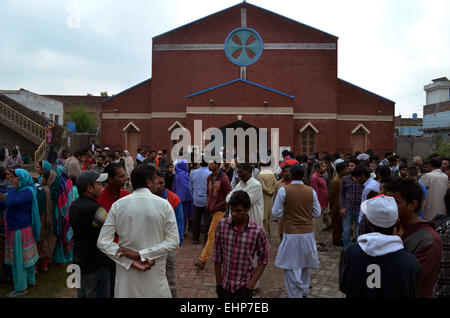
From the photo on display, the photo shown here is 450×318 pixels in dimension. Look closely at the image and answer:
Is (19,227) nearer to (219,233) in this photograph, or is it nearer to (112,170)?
(112,170)

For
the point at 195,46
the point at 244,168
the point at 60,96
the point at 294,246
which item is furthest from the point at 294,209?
the point at 60,96

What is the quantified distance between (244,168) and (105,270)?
2570 millimetres

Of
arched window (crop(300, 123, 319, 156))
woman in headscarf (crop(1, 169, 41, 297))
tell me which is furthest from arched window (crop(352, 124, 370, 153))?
woman in headscarf (crop(1, 169, 41, 297))

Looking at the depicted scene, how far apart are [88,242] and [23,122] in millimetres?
20248

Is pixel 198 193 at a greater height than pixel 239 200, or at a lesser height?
lesser

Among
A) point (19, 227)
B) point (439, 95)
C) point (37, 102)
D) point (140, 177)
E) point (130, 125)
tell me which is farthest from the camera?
point (439, 95)

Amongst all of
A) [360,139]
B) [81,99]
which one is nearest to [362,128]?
[360,139]

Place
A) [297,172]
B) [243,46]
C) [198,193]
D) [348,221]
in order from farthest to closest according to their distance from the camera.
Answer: [243,46] < [198,193] < [348,221] < [297,172]

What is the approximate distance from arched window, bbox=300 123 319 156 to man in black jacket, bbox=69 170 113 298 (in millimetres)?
18811

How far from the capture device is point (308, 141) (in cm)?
2100

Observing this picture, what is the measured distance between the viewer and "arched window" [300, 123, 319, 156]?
823 inches

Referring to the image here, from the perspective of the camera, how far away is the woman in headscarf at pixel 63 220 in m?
5.71

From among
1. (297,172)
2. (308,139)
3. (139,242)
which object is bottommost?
(139,242)

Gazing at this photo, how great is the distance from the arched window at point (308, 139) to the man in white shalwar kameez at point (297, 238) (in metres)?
16.9
